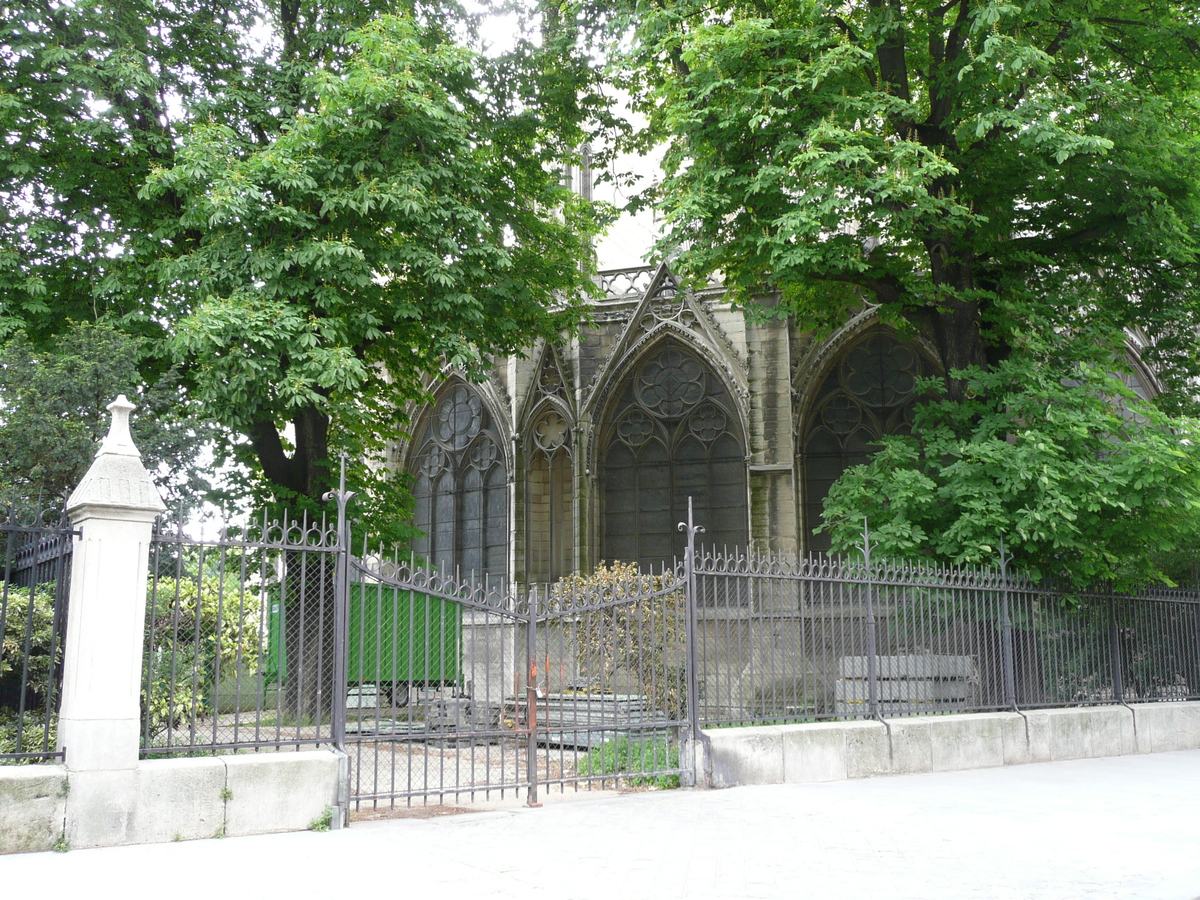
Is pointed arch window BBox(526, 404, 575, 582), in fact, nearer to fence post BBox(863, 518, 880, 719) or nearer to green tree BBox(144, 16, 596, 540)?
green tree BBox(144, 16, 596, 540)

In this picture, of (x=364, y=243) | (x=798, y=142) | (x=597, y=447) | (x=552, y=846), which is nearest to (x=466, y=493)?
(x=597, y=447)

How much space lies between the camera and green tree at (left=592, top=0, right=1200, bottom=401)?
40.1ft

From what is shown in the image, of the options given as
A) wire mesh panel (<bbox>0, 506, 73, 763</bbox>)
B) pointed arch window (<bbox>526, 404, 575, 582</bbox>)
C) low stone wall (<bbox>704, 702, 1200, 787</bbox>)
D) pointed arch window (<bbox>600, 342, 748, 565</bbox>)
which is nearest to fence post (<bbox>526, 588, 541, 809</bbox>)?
low stone wall (<bbox>704, 702, 1200, 787</bbox>)

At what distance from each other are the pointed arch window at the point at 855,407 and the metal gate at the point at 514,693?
20.7 ft

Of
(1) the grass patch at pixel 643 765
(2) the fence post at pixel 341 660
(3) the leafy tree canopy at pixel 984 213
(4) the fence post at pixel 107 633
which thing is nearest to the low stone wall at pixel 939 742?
(1) the grass patch at pixel 643 765

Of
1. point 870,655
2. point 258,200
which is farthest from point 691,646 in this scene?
point 258,200

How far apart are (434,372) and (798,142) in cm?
611

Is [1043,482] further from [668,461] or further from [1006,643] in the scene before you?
[668,461]

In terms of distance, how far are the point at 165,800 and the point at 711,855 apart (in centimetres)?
336

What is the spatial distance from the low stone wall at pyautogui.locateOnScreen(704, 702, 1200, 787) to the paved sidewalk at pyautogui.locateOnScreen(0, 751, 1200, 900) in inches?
23.6

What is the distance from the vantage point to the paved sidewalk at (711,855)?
5500mm

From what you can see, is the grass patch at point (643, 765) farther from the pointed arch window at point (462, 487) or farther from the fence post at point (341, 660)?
the pointed arch window at point (462, 487)

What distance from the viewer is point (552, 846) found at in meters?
6.63

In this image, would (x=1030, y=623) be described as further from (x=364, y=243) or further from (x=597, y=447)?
(x=597, y=447)
